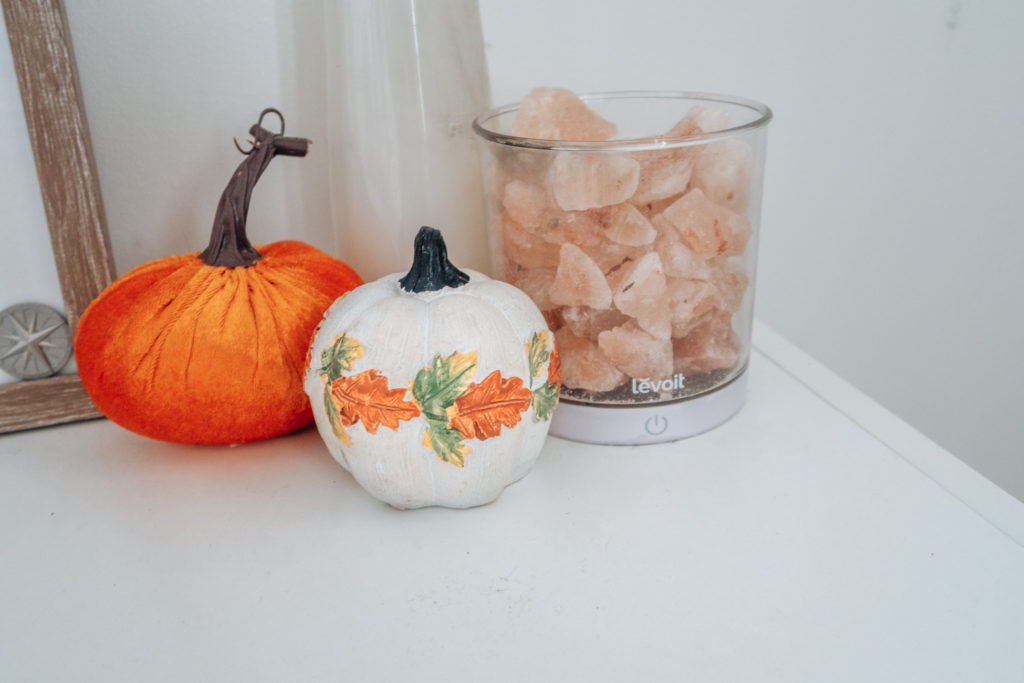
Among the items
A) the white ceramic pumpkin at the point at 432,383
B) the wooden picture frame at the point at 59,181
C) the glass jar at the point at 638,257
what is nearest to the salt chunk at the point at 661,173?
the glass jar at the point at 638,257

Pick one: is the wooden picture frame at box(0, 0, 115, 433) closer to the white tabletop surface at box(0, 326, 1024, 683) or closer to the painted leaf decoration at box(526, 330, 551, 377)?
the white tabletop surface at box(0, 326, 1024, 683)

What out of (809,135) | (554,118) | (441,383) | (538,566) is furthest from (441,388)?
(809,135)

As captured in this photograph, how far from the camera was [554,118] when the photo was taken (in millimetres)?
541

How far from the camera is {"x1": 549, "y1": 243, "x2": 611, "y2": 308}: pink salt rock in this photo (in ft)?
1.65

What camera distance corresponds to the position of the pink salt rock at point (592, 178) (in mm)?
487

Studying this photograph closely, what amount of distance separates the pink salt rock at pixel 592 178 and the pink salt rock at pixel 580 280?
0.03m

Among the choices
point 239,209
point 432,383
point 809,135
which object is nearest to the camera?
point 432,383

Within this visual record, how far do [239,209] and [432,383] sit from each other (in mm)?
200

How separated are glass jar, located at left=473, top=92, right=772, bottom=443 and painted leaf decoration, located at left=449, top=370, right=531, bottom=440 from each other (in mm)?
93

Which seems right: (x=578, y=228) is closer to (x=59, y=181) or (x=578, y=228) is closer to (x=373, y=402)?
(x=373, y=402)

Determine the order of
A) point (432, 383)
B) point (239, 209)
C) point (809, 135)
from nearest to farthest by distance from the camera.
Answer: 1. point (432, 383)
2. point (239, 209)
3. point (809, 135)

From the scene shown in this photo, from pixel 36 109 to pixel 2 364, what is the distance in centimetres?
18

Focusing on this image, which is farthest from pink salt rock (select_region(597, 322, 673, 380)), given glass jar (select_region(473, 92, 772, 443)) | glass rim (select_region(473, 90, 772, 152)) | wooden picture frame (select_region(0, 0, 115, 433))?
wooden picture frame (select_region(0, 0, 115, 433))

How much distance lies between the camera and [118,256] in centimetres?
65
